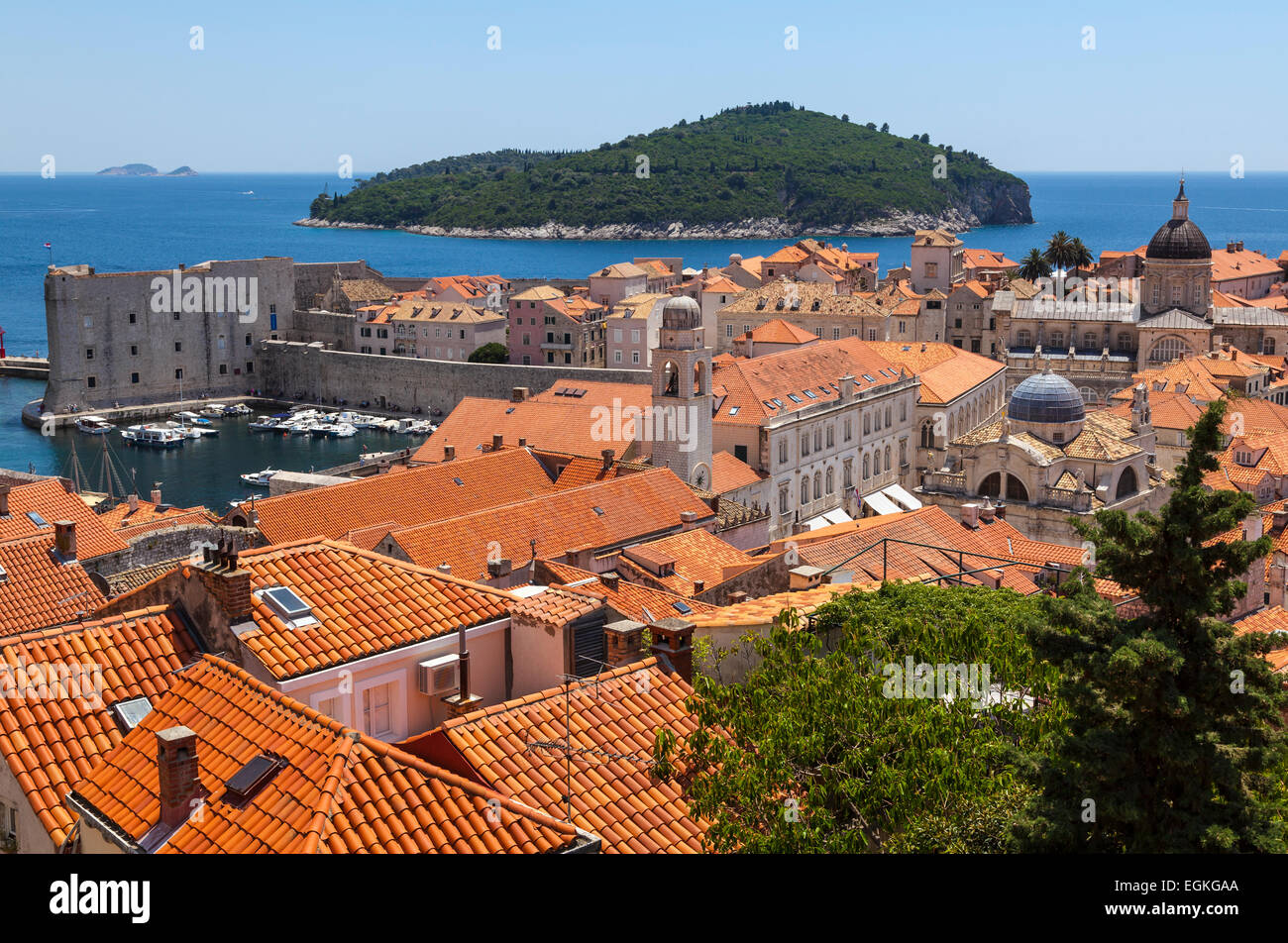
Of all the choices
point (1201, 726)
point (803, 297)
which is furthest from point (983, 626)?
point (803, 297)

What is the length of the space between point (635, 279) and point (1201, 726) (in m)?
86.5

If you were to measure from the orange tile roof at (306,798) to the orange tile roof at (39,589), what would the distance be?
7361 millimetres

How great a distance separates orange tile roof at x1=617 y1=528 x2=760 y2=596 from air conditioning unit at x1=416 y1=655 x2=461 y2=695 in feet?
32.7

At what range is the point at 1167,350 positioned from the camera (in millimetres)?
68938

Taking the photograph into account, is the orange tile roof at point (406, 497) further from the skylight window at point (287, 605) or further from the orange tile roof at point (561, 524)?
the skylight window at point (287, 605)

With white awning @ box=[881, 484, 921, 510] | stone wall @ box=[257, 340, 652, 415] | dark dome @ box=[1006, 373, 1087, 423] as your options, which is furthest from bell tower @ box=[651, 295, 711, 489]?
stone wall @ box=[257, 340, 652, 415]

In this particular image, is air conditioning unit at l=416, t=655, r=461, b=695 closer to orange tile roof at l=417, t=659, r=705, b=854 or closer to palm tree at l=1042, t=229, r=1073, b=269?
orange tile roof at l=417, t=659, r=705, b=854

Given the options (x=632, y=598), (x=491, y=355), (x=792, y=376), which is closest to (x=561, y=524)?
(x=632, y=598)

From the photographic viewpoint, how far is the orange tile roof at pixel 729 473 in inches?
1462

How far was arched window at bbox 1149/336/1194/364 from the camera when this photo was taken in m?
68.7

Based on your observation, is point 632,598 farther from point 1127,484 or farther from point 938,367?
point 938,367

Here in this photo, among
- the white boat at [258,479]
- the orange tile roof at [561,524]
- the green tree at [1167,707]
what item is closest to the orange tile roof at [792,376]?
the orange tile roof at [561,524]

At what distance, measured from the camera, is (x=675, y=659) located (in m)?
11.4
